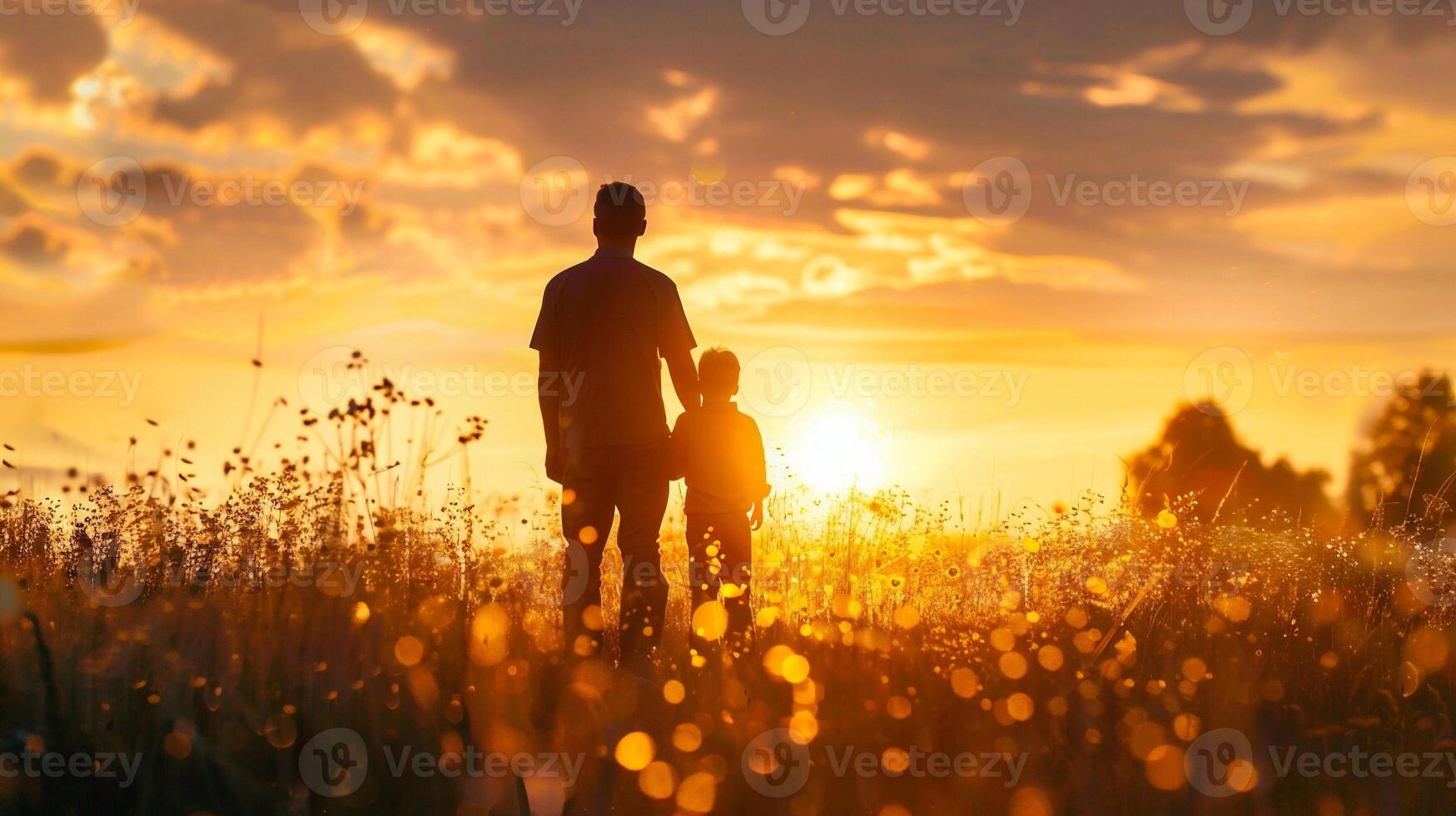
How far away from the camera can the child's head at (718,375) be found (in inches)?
262

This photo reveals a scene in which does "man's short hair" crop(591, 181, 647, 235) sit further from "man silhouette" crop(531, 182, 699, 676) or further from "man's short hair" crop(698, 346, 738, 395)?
"man's short hair" crop(698, 346, 738, 395)

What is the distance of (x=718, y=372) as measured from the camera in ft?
21.8

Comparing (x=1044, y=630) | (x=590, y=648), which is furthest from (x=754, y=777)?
(x=1044, y=630)

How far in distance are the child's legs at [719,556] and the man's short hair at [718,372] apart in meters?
0.73

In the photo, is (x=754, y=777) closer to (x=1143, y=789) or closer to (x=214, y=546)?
(x=1143, y=789)

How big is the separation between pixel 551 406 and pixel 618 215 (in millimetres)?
1040

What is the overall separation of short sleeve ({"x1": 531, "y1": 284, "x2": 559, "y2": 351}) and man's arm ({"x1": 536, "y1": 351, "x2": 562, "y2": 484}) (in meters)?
0.04

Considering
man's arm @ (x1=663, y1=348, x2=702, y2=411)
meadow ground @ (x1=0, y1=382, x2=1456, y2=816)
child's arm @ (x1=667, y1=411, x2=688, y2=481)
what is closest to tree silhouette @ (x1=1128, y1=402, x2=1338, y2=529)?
meadow ground @ (x1=0, y1=382, x2=1456, y2=816)

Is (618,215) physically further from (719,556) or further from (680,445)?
(719,556)

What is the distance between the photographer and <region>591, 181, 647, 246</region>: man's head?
5.83 metres

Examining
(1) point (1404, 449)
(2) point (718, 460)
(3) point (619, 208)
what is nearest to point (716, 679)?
(2) point (718, 460)

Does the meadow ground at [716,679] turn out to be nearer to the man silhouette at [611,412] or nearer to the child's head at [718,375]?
the man silhouette at [611,412]

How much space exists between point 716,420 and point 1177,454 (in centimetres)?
2411

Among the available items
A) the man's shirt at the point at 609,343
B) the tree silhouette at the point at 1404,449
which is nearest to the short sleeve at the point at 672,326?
the man's shirt at the point at 609,343
